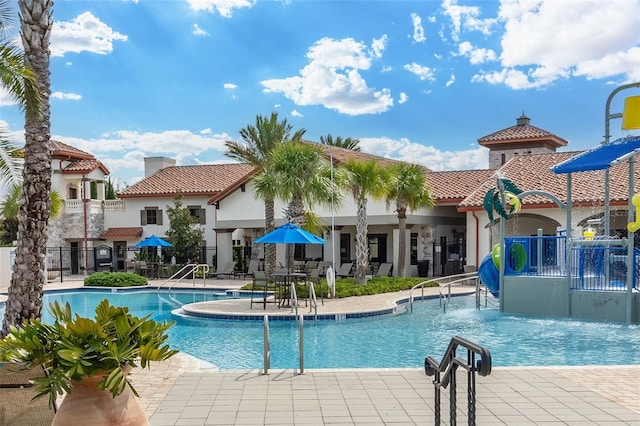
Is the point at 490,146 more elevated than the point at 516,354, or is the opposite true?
→ the point at 490,146

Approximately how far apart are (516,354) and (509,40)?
9468 millimetres

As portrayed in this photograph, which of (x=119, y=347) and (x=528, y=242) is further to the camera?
(x=528, y=242)

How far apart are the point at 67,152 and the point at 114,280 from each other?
1293cm

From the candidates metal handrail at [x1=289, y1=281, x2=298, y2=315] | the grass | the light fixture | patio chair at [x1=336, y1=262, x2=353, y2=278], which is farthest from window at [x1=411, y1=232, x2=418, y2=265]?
the light fixture

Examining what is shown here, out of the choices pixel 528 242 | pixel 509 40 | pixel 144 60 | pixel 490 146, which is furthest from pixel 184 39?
pixel 490 146

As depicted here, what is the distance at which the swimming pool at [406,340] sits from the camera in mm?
11078

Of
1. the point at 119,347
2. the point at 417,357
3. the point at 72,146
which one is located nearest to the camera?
the point at 119,347

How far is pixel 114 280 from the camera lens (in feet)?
87.0

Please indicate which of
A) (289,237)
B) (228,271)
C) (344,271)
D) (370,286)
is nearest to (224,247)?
(228,271)

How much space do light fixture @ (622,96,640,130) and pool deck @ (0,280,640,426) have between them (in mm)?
8123

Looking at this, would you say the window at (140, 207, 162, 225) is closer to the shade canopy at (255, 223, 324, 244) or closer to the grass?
the grass

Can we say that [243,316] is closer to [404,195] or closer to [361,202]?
[361,202]

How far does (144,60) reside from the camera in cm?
1767

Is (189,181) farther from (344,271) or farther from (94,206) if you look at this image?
(344,271)
